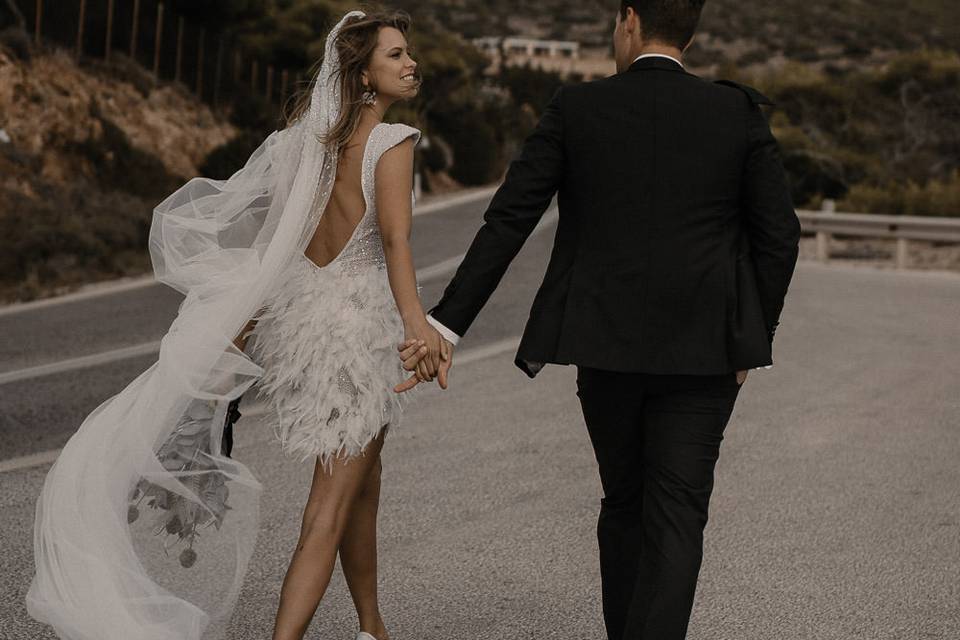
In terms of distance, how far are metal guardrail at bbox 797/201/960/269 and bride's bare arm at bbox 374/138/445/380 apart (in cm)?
1698

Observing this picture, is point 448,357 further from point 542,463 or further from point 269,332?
point 542,463

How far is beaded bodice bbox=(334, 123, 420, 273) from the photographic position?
3.84m

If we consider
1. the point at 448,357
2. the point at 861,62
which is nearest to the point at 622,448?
the point at 448,357

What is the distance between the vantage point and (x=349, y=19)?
158 inches

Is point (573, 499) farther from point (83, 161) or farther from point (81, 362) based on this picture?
point (83, 161)

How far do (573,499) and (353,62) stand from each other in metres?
3.05

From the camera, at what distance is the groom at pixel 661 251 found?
3553 millimetres

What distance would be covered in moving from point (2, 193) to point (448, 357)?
19712 millimetres

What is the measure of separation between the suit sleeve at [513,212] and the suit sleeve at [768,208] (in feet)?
1.73

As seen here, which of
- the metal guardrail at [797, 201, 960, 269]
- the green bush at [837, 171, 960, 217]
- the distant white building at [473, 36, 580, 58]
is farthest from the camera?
the distant white building at [473, 36, 580, 58]

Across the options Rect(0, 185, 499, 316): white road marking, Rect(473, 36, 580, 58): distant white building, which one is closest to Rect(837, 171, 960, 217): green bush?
Rect(0, 185, 499, 316): white road marking

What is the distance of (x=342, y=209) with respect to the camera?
3.94 m

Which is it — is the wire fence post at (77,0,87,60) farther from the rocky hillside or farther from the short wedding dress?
the short wedding dress

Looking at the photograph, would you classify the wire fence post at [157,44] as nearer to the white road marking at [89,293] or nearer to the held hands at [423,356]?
the white road marking at [89,293]
